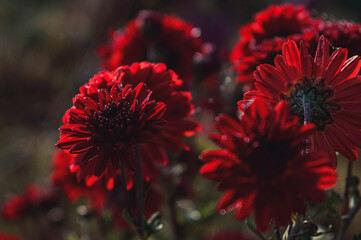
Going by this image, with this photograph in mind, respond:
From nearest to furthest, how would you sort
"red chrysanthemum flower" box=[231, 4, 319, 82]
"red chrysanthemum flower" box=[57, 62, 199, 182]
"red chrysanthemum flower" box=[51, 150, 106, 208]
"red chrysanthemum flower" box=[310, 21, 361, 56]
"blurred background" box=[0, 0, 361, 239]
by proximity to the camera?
"red chrysanthemum flower" box=[57, 62, 199, 182] < "red chrysanthemum flower" box=[310, 21, 361, 56] < "red chrysanthemum flower" box=[231, 4, 319, 82] < "red chrysanthemum flower" box=[51, 150, 106, 208] < "blurred background" box=[0, 0, 361, 239]

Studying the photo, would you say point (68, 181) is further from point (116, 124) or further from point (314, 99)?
point (314, 99)

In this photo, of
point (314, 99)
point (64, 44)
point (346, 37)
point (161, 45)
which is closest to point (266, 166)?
point (314, 99)

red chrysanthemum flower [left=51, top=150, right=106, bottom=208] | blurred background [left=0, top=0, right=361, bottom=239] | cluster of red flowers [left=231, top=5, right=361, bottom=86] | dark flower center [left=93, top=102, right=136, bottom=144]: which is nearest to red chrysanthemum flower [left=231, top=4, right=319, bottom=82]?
cluster of red flowers [left=231, top=5, right=361, bottom=86]

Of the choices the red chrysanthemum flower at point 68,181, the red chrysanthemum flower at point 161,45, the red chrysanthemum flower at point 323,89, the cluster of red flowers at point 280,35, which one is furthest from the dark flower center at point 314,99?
the red chrysanthemum flower at point 68,181

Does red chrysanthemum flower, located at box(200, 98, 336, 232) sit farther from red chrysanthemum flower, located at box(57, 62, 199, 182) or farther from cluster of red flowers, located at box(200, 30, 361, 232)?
red chrysanthemum flower, located at box(57, 62, 199, 182)

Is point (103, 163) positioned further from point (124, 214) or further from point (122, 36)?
point (122, 36)

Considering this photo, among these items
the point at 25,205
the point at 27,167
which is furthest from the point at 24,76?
the point at 25,205
